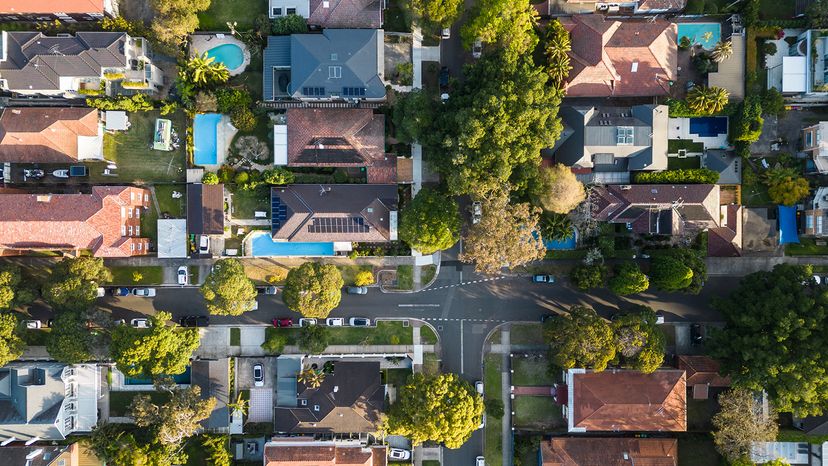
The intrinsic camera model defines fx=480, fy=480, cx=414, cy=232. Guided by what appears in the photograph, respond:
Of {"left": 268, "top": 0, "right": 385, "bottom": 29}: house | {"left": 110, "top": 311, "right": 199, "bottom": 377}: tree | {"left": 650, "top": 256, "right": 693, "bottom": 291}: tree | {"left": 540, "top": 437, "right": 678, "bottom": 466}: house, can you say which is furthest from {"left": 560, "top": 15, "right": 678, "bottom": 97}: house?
{"left": 110, "top": 311, "right": 199, "bottom": 377}: tree

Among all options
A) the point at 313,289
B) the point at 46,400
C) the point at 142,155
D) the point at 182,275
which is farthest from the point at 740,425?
the point at 46,400

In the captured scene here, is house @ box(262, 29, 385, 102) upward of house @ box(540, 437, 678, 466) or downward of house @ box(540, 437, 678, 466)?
upward

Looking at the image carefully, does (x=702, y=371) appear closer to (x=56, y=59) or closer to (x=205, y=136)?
Answer: (x=205, y=136)

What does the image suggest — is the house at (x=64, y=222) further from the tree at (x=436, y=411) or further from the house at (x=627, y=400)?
the house at (x=627, y=400)

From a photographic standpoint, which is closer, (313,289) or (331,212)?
(313,289)

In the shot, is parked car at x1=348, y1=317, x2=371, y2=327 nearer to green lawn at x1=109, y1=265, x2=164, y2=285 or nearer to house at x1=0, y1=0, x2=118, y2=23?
green lawn at x1=109, y1=265, x2=164, y2=285
